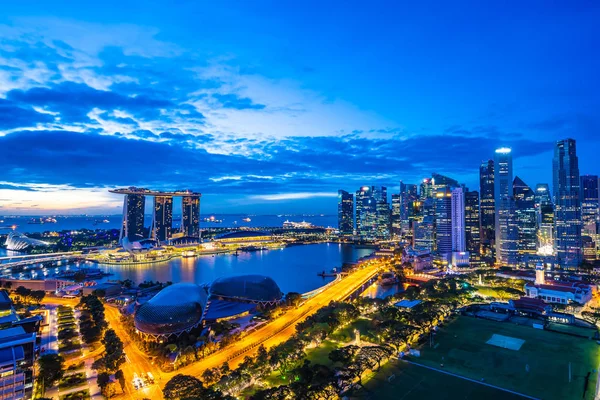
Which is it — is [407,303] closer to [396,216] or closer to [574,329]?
[574,329]

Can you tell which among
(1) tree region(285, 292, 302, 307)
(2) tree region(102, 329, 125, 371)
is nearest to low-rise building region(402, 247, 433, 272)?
(1) tree region(285, 292, 302, 307)

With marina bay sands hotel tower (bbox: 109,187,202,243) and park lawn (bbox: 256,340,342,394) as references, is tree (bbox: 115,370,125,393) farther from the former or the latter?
marina bay sands hotel tower (bbox: 109,187,202,243)

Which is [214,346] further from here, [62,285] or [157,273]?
[157,273]

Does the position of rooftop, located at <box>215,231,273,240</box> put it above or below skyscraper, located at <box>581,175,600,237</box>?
below

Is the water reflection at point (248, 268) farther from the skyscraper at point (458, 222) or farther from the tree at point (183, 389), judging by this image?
the tree at point (183, 389)

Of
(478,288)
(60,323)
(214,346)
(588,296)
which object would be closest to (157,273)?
(60,323)

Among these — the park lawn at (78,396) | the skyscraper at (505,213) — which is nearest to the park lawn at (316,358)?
the park lawn at (78,396)
